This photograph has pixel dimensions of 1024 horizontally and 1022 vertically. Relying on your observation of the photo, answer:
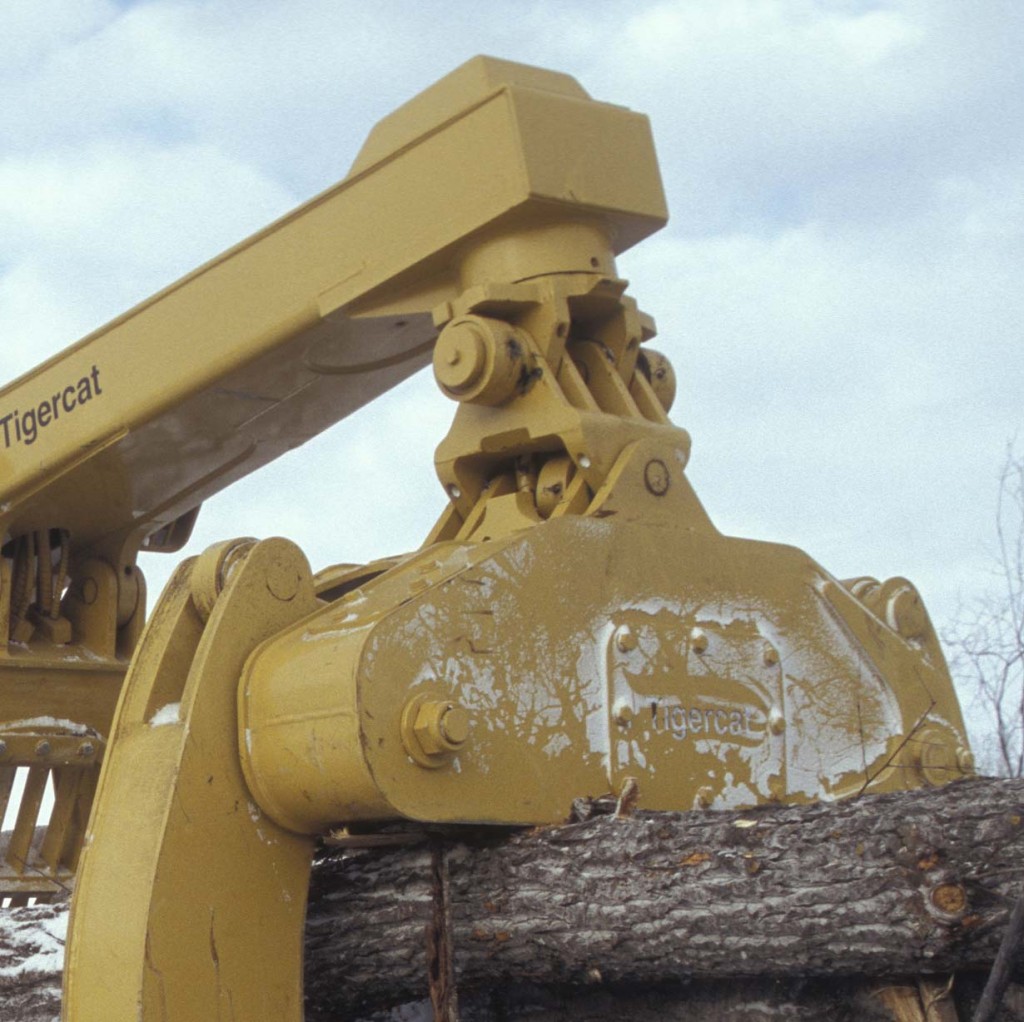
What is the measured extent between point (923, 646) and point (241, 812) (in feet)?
6.84

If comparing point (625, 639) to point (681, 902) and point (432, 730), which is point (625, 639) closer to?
point (432, 730)

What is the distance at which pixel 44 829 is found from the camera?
596 centimetres

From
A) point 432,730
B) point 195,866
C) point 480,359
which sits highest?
point 480,359

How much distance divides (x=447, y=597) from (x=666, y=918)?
2.71 ft

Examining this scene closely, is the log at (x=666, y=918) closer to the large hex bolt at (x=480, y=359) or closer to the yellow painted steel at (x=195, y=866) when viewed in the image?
the yellow painted steel at (x=195, y=866)

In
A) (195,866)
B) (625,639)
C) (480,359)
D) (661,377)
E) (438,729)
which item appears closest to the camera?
(438,729)

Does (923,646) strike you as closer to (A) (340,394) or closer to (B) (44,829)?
(A) (340,394)

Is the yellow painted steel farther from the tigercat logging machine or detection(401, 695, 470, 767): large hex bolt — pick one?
detection(401, 695, 470, 767): large hex bolt

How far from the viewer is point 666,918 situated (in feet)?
10.8

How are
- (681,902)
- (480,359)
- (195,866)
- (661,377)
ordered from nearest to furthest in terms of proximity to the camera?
1. (681,902)
2. (195,866)
3. (480,359)
4. (661,377)

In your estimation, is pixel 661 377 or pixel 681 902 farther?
pixel 661 377

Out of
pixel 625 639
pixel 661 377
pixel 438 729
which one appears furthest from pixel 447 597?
pixel 661 377

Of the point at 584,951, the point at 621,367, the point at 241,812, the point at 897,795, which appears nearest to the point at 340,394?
the point at 621,367

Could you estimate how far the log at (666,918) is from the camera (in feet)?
9.58
